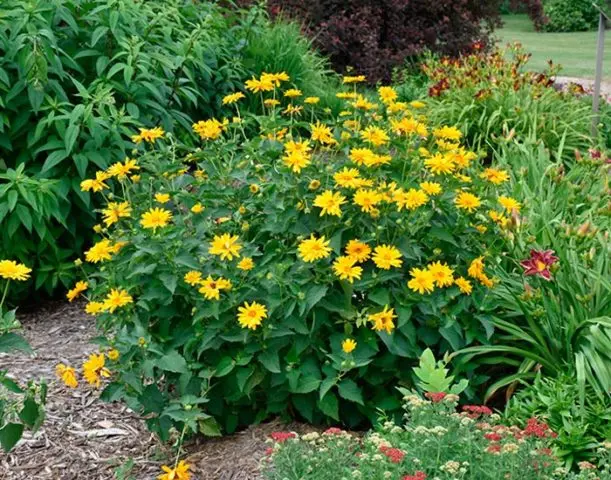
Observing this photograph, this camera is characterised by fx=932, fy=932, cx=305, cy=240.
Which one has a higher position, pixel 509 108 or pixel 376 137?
pixel 376 137

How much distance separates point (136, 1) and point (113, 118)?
55.9 inches

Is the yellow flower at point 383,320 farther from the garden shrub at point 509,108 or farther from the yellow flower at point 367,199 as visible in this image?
the garden shrub at point 509,108

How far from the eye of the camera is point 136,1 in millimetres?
5785

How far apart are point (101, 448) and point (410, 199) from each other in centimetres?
150

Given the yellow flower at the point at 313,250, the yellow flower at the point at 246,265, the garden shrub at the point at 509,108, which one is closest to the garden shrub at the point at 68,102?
the yellow flower at the point at 246,265

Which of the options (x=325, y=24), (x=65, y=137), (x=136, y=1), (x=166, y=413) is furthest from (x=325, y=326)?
(x=325, y=24)

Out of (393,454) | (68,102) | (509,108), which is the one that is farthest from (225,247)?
(509,108)

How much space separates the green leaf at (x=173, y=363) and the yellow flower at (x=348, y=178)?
2.70 ft

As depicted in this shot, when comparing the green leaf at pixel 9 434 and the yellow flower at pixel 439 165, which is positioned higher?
the yellow flower at pixel 439 165

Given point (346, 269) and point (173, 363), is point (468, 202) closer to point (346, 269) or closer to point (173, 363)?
point (346, 269)

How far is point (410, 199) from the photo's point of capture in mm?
3232

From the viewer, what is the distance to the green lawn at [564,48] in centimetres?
1566

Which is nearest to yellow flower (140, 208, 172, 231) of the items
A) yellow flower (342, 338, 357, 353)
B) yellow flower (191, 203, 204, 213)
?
yellow flower (191, 203, 204, 213)

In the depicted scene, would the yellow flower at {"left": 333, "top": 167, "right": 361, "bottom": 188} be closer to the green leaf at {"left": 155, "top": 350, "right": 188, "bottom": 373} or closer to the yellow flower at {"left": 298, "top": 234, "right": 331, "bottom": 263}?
the yellow flower at {"left": 298, "top": 234, "right": 331, "bottom": 263}
